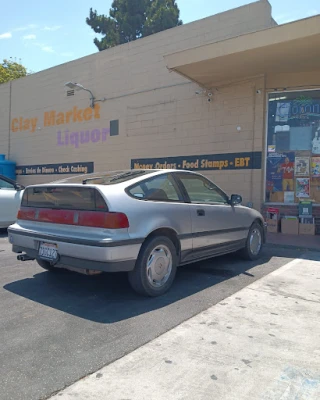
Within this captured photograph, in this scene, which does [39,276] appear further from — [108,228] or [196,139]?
[196,139]

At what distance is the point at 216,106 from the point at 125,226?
7.57 metres

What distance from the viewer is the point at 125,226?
398 cm

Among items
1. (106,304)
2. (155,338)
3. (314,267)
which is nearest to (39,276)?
(106,304)

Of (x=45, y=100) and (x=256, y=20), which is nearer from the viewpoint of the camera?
(x=256, y=20)

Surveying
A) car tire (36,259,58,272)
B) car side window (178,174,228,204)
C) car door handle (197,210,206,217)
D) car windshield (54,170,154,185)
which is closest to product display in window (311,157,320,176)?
car side window (178,174,228,204)

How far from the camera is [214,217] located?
535cm

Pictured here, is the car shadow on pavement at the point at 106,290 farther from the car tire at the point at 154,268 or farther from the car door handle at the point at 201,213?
the car door handle at the point at 201,213

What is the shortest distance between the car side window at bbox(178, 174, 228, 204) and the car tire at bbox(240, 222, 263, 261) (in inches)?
37.2

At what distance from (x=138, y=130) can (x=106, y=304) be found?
357 inches

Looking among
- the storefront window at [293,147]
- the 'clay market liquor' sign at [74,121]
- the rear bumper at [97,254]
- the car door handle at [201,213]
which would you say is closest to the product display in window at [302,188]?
the storefront window at [293,147]

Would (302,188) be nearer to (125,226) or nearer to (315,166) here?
(315,166)

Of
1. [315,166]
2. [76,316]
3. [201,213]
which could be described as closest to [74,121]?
[315,166]

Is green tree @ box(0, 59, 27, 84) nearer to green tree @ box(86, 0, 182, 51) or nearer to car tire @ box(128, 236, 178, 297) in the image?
green tree @ box(86, 0, 182, 51)

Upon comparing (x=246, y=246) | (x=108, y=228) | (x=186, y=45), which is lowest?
(x=246, y=246)
